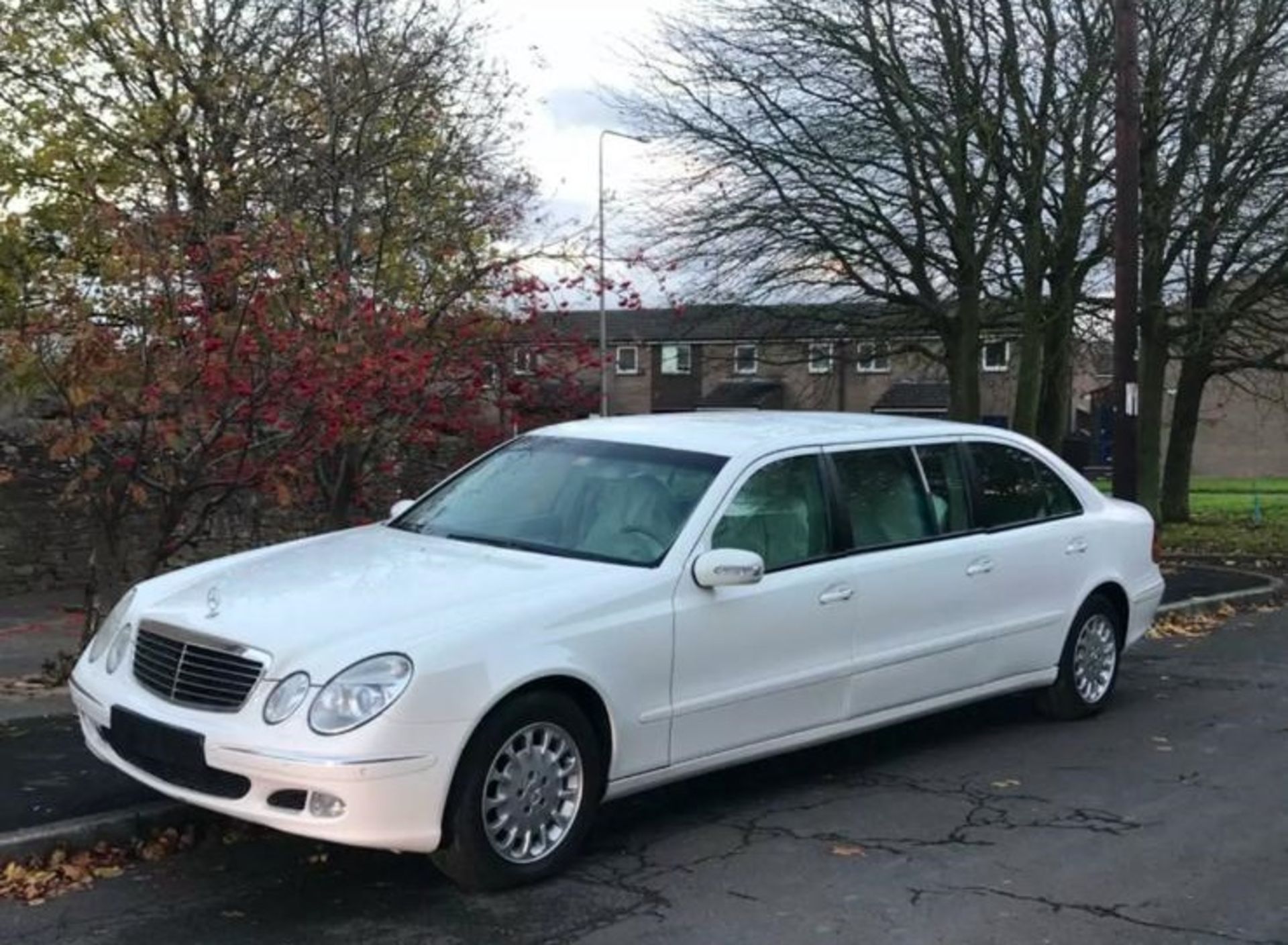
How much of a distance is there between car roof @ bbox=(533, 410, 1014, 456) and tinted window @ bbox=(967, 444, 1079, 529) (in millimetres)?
202

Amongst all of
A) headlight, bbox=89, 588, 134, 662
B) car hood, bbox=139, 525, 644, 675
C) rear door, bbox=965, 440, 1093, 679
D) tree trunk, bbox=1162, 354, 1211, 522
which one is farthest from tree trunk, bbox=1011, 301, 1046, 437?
headlight, bbox=89, 588, 134, 662

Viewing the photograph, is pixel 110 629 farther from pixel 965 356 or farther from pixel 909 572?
pixel 965 356

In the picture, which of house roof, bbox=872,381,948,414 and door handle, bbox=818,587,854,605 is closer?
door handle, bbox=818,587,854,605

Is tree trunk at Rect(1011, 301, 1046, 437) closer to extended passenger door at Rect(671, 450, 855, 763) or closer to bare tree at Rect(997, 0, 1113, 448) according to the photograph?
bare tree at Rect(997, 0, 1113, 448)

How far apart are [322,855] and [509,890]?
2.88 ft

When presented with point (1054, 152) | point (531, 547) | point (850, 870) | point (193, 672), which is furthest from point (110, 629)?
point (1054, 152)

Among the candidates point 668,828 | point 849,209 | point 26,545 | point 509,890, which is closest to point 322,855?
point 509,890

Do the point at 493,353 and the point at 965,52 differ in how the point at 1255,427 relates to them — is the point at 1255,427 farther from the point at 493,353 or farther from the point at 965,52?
the point at 493,353

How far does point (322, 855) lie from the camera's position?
5496 mm

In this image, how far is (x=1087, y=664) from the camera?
806cm

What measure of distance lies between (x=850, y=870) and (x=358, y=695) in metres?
1.98

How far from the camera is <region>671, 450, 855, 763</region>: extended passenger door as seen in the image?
5.64 meters

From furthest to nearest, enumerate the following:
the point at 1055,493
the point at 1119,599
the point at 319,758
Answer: the point at 1119,599, the point at 1055,493, the point at 319,758

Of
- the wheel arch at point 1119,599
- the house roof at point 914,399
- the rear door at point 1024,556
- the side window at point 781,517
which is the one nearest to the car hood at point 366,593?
the side window at point 781,517
